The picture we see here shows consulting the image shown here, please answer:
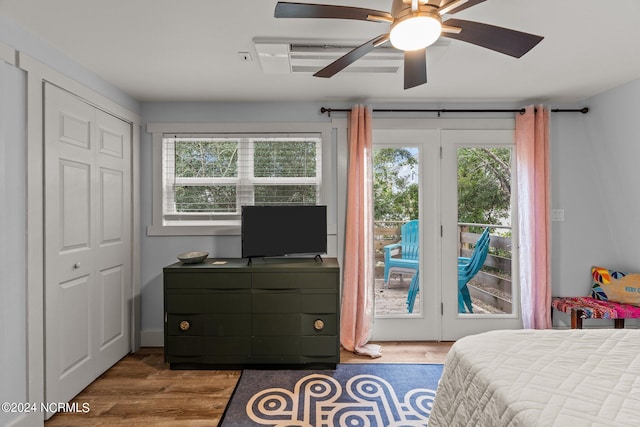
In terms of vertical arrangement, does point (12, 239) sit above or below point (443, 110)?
below

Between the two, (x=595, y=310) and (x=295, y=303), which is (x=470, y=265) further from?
(x=295, y=303)

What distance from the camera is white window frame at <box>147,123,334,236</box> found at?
11.3 ft

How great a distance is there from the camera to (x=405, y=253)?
11.7ft

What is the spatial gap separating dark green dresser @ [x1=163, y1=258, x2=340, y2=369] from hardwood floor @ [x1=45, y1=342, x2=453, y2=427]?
195 mm

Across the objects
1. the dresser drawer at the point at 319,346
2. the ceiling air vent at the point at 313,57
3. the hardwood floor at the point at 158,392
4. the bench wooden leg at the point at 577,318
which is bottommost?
the hardwood floor at the point at 158,392

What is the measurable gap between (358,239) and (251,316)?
118cm

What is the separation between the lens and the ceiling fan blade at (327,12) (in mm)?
1414

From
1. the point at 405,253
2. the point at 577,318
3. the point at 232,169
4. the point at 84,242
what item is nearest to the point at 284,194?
the point at 232,169

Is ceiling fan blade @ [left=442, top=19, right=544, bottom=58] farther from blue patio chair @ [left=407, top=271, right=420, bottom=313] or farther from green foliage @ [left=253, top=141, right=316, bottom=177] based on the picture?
blue patio chair @ [left=407, top=271, right=420, bottom=313]

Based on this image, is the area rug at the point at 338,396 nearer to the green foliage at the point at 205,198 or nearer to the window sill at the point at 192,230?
the window sill at the point at 192,230

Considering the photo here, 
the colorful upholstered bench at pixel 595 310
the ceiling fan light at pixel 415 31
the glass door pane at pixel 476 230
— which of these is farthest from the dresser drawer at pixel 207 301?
the colorful upholstered bench at pixel 595 310

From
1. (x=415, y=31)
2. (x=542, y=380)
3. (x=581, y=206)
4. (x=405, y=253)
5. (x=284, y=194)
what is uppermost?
(x=415, y=31)

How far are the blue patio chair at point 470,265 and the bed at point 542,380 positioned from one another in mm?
1780

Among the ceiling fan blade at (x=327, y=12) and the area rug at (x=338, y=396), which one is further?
the area rug at (x=338, y=396)
